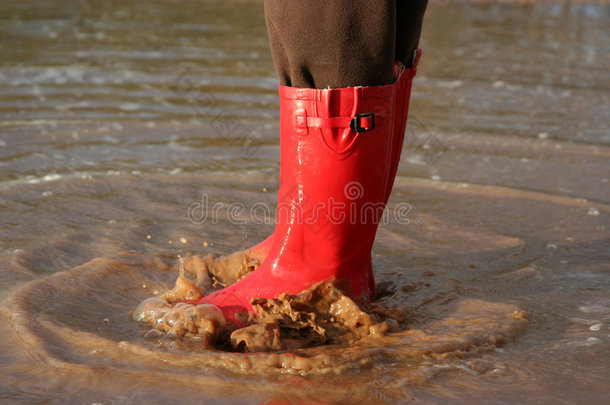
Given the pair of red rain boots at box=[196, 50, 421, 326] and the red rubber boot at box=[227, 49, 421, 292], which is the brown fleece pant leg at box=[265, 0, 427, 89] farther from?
the red rubber boot at box=[227, 49, 421, 292]

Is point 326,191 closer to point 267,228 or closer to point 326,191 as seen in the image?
point 326,191

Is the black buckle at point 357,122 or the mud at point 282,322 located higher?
the black buckle at point 357,122

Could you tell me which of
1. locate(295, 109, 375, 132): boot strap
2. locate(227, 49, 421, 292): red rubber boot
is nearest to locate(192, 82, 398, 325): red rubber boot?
locate(295, 109, 375, 132): boot strap

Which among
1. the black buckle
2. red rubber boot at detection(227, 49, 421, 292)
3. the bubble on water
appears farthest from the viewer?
the bubble on water

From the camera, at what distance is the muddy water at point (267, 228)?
1699 mm

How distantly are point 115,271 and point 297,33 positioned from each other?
1004mm

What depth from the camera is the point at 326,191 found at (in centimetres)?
185

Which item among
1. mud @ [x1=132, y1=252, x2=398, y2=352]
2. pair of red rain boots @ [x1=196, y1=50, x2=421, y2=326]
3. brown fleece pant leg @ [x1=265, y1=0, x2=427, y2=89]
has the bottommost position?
mud @ [x1=132, y1=252, x2=398, y2=352]

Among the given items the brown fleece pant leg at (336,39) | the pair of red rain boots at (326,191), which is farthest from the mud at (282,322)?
the brown fleece pant leg at (336,39)

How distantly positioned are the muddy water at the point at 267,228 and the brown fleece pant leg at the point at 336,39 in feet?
2.25

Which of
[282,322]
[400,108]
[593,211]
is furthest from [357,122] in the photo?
[593,211]

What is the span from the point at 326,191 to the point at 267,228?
1013 millimetres

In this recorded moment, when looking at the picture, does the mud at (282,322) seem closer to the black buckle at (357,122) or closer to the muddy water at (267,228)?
the muddy water at (267,228)

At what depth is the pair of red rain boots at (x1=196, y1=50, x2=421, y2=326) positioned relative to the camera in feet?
5.93
